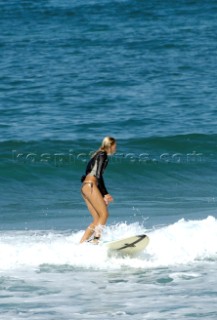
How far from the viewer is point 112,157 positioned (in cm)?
2216

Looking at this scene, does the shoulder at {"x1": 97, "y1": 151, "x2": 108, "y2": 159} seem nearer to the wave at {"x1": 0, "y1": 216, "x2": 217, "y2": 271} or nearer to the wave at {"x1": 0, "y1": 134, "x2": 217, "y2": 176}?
the wave at {"x1": 0, "y1": 216, "x2": 217, "y2": 271}

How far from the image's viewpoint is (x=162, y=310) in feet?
34.3

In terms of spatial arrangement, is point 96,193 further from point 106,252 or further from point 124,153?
point 124,153

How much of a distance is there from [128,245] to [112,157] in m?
9.59

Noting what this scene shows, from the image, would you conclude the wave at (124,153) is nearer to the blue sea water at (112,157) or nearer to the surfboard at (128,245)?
A: the blue sea water at (112,157)

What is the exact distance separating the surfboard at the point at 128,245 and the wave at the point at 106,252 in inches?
3.7

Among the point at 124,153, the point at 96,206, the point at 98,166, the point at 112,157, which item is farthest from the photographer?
the point at 124,153

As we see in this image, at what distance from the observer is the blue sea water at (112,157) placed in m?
11.4

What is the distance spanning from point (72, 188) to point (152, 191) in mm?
1807

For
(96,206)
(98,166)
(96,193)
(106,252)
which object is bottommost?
(106,252)

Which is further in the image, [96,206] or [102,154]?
[96,206]

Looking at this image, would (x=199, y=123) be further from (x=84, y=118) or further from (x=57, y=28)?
(x=57, y=28)

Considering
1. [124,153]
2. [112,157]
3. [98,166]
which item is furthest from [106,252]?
[124,153]

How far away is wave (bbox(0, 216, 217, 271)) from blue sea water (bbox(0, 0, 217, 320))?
2 cm
